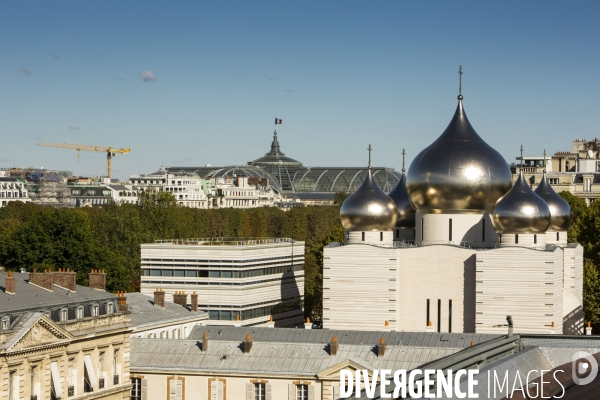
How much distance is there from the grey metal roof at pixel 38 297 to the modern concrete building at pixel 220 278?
79.2 ft

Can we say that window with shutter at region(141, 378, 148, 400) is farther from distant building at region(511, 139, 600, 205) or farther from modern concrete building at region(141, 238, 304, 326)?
distant building at region(511, 139, 600, 205)

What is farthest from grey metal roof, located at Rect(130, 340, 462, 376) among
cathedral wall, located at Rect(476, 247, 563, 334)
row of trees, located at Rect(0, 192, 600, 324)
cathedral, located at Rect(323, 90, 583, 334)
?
row of trees, located at Rect(0, 192, 600, 324)

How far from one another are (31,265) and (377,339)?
40031mm

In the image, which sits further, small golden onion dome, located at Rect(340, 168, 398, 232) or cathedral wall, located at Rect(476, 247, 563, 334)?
small golden onion dome, located at Rect(340, 168, 398, 232)

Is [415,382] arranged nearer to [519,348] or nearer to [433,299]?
[519,348]

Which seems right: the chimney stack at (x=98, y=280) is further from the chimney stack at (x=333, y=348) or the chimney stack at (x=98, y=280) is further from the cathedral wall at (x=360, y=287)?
the chimney stack at (x=333, y=348)

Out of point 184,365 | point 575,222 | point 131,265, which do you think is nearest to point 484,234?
point 184,365

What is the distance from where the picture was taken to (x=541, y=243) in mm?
70562

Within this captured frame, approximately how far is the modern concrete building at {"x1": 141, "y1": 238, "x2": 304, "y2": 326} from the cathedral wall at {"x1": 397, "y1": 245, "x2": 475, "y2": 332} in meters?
14.5

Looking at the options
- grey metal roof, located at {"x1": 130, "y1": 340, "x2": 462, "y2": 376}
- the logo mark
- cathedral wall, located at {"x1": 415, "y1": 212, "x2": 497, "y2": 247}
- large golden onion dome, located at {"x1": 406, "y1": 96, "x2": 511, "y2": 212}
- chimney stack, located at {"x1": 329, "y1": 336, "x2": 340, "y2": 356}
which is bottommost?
grey metal roof, located at {"x1": 130, "y1": 340, "x2": 462, "y2": 376}

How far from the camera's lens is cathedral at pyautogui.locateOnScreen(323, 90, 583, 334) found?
68.9 meters

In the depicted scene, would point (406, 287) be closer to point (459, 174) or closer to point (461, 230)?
point (461, 230)

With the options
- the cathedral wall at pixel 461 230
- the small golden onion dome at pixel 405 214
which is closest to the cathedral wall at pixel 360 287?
the cathedral wall at pixel 461 230

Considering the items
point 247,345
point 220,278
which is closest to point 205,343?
point 247,345
